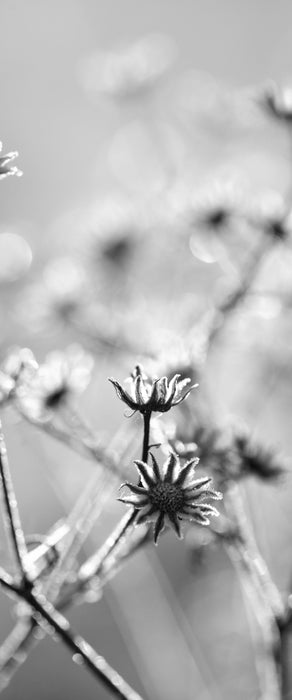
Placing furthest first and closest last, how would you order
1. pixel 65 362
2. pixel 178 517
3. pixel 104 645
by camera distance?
pixel 104 645
pixel 65 362
pixel 178 517

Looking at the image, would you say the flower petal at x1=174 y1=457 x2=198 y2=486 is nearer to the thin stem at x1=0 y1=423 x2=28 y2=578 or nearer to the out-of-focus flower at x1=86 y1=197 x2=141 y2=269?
the thin stem at x1=0 y1=423 x2=28 y2=578

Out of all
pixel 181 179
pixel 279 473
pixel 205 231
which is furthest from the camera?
pixel 181 179

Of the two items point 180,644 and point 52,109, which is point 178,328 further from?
point 52,109

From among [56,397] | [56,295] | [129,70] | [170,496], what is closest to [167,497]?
[170,496]

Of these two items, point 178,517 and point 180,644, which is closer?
point 178,517

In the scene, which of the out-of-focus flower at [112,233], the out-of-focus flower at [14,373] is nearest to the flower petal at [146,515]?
the out-of-focus flower at [14,373]

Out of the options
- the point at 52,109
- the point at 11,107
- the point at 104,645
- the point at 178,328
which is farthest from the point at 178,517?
the point at 11,107
